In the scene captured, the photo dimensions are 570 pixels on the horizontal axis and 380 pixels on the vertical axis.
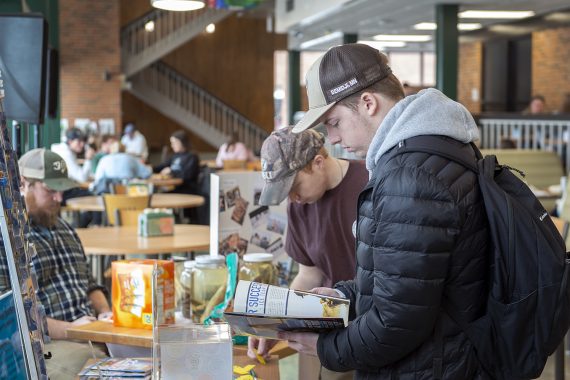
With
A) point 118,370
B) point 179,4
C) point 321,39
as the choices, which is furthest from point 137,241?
point 321,39

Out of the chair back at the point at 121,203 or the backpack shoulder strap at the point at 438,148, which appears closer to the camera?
the backpack shoulder strap at the point at 438,148

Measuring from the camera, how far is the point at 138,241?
16.2ft

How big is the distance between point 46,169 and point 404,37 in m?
13.9

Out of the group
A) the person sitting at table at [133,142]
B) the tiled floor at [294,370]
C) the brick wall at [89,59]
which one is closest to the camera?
the tiled floor at [294,370]

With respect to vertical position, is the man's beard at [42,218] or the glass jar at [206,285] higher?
the man's beard at [42,218]

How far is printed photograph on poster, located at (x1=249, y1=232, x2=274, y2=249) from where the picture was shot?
129 inches

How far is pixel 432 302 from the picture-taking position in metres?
1.65

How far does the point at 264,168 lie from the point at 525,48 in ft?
48.5

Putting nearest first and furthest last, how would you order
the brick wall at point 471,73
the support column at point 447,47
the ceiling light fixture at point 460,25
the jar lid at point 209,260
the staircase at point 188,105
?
the jar lid at point 209,260 → the support column at point 447,47 → the ceiling light fixture at point 460,25 → the brick wall at point 471,73 → the staircase at point 188,105

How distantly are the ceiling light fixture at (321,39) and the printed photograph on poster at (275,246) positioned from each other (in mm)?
12768

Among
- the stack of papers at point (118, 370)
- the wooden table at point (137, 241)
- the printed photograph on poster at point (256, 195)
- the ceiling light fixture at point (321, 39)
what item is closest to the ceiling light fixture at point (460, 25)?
the ceiling light fixture at point (321, 39)

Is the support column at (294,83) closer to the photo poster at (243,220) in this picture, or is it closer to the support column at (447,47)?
the support column at (447,47)

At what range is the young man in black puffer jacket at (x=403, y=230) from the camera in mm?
1621

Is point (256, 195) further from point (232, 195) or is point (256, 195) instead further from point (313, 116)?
point (313, 116)
